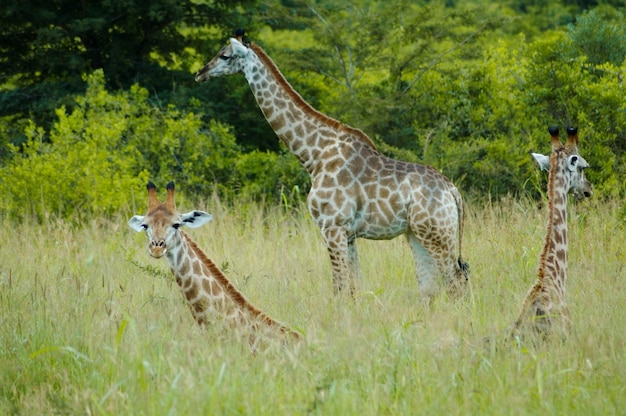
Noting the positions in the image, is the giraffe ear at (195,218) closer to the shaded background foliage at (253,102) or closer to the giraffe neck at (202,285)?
the giraffe neck at (202,285)

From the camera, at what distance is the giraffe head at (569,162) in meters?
8.01

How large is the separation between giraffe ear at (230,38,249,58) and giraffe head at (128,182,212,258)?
3.09 m

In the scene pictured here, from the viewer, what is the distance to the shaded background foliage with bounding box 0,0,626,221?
13914 millimetres

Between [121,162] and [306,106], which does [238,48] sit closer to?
[306,106]

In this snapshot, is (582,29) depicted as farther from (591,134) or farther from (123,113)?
(123,113)

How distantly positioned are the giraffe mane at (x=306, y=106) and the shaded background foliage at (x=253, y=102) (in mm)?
4260

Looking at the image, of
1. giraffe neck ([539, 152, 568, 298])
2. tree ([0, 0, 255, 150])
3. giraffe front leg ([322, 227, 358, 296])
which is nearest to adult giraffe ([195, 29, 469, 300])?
giraffe front leg ([322, 227, 358, 296])

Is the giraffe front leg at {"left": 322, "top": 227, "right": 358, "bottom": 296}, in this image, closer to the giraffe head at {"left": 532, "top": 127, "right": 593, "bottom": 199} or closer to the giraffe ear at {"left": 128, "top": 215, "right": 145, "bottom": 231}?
the giraffe head at {"left": 532, "top": 127, "right": 593, "bottom": 199}

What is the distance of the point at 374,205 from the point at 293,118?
1.39 meters

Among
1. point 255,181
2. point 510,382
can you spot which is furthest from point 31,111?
point 510,382

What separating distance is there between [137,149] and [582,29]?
24.0 ft

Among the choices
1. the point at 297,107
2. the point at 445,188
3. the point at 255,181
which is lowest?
the point at 255,181

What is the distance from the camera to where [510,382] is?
19.2 ft

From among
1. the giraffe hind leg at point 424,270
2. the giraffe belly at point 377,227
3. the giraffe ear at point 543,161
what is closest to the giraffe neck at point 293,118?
the giraffe belly at point 377,227
